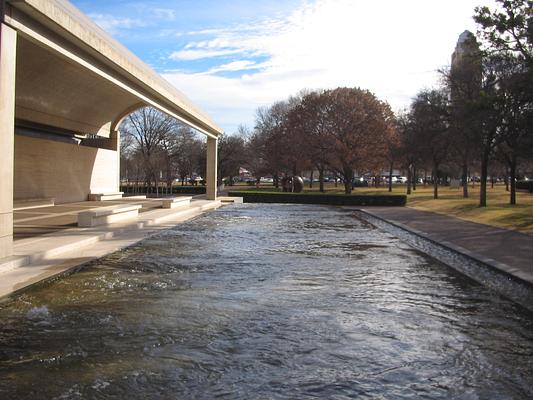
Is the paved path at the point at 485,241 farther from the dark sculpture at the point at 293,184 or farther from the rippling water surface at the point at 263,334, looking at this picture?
the dark sculpture at the point at 293,184

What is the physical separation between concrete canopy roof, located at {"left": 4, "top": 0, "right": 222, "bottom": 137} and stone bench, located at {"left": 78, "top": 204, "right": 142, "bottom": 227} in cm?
416

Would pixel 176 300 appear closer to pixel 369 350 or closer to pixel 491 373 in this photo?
pixel 369 350

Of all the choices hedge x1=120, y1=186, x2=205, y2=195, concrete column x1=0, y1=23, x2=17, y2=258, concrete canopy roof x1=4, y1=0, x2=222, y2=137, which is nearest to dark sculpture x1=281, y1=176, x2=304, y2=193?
hedge x1=120, y1=186, x2=205, y2=195

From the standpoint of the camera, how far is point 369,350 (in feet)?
19.1

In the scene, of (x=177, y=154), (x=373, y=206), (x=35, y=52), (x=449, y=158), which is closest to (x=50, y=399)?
(x=35, y=52)

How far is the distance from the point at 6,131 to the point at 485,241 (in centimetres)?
1277

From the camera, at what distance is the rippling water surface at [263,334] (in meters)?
4.81

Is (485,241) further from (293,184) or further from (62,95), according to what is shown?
(293,184)

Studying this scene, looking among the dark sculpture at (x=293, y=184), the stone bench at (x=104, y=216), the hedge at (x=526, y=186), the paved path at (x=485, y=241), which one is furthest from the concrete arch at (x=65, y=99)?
the hedge at (x=526, y=186)

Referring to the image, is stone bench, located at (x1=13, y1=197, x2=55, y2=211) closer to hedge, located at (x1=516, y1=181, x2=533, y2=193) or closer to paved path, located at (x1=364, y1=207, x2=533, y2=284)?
paved path, located at (x1=364, y1=207, x2=533, y2=284)

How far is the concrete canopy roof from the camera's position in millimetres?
10992

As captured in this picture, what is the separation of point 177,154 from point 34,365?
201 ft

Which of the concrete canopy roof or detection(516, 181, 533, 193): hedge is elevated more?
the concrete canopy roof

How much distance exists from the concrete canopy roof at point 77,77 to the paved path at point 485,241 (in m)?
10.4
